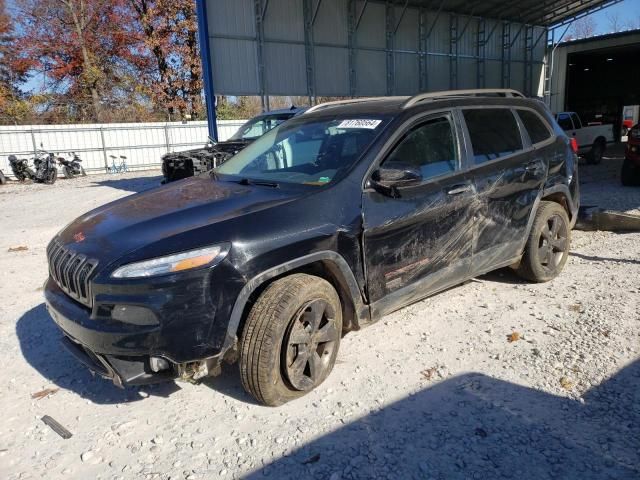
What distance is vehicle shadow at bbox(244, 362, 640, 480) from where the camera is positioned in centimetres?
260

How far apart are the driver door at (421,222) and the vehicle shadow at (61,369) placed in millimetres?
1660

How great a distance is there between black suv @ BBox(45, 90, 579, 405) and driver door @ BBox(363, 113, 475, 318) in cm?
1

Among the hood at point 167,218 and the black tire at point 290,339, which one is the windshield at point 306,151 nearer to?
the hood at point 167,218

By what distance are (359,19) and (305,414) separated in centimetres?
1936

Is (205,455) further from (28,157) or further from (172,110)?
(172,110)

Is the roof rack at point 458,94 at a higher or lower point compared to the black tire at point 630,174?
higher

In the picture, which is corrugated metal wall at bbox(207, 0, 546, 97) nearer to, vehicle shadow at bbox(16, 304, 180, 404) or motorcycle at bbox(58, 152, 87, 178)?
motorcycle at bbox(58, 152, 87, 178)

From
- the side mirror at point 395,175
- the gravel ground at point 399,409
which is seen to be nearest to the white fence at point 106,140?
the gravel ground at point 399,409

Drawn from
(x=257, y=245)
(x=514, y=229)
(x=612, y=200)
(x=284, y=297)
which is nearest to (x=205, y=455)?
(x=284, y=297)

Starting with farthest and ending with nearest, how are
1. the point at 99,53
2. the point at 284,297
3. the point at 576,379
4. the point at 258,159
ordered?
1. the point at 99,53
2. the point at 258,159
3. the point at 576,379
4. the point at 284,297

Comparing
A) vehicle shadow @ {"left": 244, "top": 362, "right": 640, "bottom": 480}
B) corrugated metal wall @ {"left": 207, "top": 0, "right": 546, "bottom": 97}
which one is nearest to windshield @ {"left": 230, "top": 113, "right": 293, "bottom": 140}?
corrugated metal wall @ {"left": 207, "top": 0, "right": 546, "bottom": 97}

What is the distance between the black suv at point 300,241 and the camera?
9.10ft

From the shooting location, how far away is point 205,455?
2799mm

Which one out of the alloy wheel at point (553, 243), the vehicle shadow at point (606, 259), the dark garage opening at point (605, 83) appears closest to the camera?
the alloy wheel at point (553, 243)
